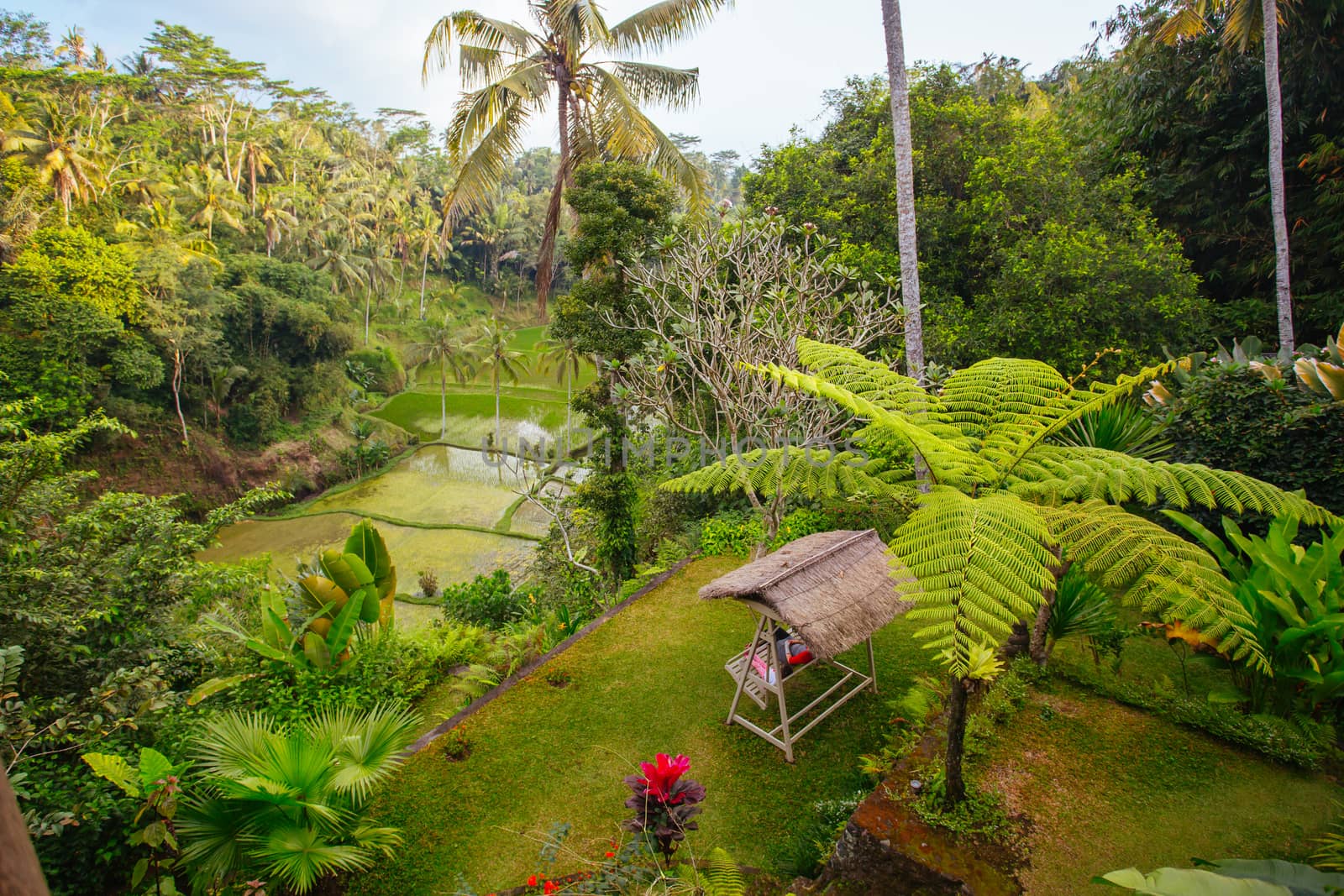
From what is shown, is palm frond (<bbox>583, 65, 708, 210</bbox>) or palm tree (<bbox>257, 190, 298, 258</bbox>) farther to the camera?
palm tree (<bbox>257, 190, 298, 258</bbox>)

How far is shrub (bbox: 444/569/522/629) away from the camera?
852 cm

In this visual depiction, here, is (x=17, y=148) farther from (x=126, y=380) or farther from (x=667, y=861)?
(x=667, y=861)

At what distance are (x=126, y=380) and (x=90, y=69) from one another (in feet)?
55.1

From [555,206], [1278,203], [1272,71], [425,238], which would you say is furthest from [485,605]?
[425,238]

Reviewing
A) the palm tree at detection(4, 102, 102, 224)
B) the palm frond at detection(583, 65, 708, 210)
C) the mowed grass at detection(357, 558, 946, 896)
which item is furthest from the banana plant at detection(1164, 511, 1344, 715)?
the palm tree at detection(4, 102, 102, 224)

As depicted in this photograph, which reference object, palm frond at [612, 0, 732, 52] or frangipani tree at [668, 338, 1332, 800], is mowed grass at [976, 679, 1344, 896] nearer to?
frangipani tree at [668, 338, 1332, 800]

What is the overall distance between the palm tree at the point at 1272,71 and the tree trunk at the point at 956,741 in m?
8.58

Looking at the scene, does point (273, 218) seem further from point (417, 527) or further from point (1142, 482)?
point (1142, 482)

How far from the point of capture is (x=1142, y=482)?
338cm

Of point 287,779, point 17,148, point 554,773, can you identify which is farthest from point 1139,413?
point 17,148

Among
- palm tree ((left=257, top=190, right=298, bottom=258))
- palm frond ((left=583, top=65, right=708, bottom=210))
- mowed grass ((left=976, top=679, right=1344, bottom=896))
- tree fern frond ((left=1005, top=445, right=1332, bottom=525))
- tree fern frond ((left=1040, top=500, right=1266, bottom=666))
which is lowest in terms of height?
mowed grass ((left=976, top=679, right=1344, bottom=896))

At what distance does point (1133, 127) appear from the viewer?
11828 mm

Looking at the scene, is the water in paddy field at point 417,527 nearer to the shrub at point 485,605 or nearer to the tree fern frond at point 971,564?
the shrub at point 485,605

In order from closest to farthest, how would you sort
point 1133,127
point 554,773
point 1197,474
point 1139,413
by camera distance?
point 1197,474
point 554,773
point 1139,413
point 1133,127
